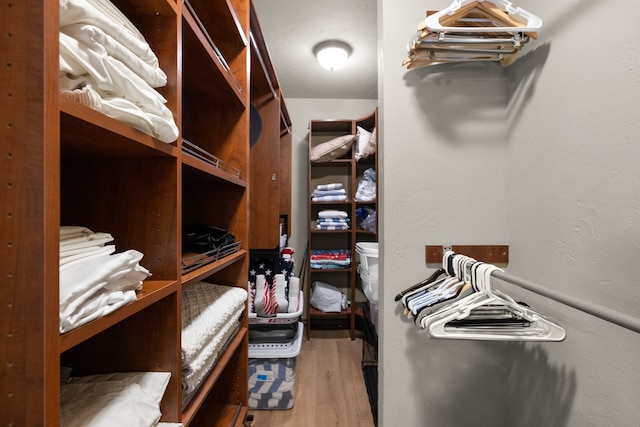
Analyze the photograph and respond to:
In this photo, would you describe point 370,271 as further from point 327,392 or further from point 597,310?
point 597,310

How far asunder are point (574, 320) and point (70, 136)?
1.38 metres

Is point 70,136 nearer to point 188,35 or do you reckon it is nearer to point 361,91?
point 188,35

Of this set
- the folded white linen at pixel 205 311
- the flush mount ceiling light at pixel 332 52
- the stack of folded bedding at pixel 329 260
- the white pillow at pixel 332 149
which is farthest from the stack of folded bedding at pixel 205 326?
the flush mount ceiling light at pixel 332 52

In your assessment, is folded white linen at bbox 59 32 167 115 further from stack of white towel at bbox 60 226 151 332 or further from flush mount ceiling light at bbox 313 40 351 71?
flush mount ceiling light at bbox 313 40 351 71

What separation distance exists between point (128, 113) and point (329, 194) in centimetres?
218

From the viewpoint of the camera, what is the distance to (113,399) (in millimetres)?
526

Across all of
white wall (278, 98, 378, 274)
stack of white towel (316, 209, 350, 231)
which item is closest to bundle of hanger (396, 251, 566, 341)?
stack of white towel (316, 209, 350, 231)

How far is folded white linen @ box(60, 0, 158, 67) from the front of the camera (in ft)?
1.36

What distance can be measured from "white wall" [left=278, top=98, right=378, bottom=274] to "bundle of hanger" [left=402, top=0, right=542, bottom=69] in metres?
1.95

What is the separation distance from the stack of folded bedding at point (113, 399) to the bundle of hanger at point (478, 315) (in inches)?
27.9

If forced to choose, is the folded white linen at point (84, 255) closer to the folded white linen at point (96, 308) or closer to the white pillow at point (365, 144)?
the folded white linen at point (96, 308)

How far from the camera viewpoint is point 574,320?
0.84m

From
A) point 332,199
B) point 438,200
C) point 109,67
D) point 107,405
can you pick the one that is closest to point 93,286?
point 107,405

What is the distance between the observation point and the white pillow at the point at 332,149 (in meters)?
2.52
